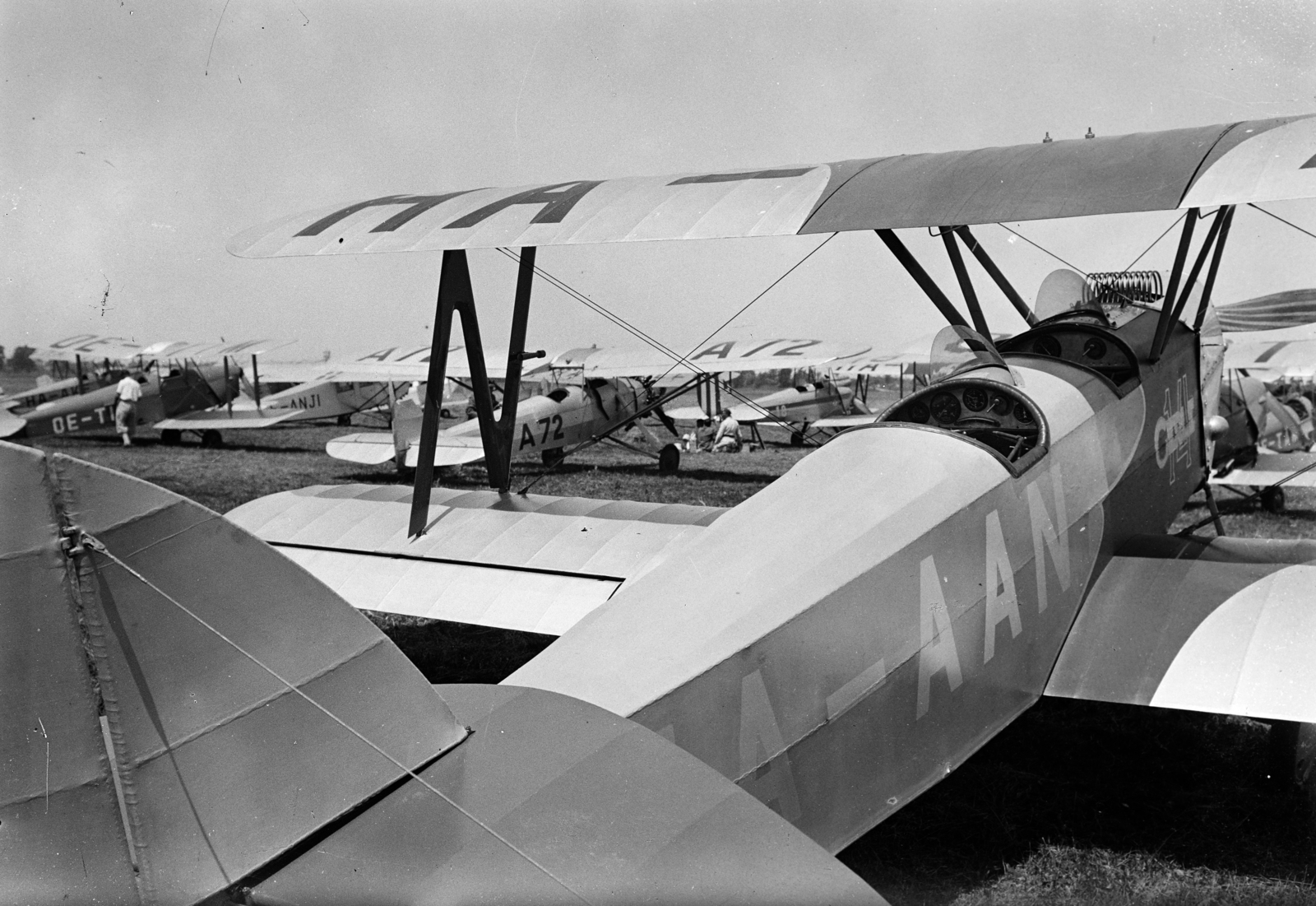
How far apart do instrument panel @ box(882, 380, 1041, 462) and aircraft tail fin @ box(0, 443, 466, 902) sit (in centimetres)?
263

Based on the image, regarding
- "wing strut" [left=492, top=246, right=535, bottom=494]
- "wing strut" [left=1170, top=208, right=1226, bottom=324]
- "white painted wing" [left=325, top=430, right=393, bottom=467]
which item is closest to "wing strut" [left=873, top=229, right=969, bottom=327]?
"wing strut" [left=1170, top=208, right=1226, bottom=324]

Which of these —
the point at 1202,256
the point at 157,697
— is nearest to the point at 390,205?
the point at 1202,256

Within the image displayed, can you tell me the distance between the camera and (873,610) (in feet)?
9.82

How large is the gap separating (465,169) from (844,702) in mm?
9074

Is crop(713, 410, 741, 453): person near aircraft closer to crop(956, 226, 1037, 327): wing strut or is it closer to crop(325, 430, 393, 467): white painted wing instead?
crop(325, 430, 393, 467): white painted wing

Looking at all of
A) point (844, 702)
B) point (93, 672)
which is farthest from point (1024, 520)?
point (93, 672)

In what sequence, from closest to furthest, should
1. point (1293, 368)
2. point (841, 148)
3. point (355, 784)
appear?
1. point (355, 784)
2. point (1293, 368)
3. point (841, 148)

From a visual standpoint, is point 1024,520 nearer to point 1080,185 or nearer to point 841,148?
point 1080,185

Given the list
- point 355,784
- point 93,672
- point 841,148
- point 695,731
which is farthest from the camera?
point 841,148

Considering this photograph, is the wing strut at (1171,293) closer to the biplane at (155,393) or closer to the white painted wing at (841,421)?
the white painted wing at (841,421)

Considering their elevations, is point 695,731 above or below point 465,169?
below

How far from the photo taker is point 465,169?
35.7 ft

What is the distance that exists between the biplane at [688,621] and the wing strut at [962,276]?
0.03 metres

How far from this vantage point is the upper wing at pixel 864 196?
3834 mm
